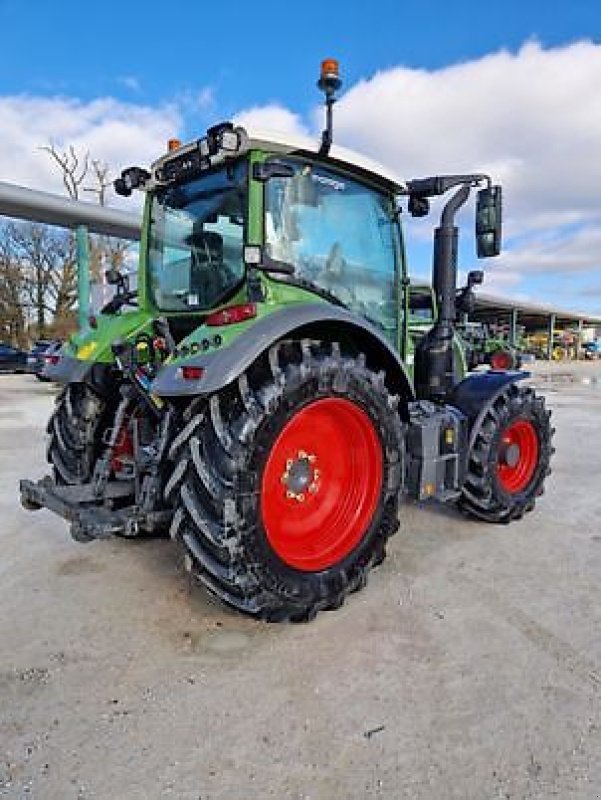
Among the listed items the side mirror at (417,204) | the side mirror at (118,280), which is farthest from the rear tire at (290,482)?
the side mirror at (118,280)

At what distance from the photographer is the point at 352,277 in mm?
3291

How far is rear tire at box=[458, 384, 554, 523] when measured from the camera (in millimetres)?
3785

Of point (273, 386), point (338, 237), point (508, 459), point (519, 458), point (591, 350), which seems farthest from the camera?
point (591, 350)

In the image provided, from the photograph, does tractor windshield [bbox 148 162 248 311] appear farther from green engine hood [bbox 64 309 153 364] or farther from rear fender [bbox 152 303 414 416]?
rear fender [bbox 152 303 414 416]

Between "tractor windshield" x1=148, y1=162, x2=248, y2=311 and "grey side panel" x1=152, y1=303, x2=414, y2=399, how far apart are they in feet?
1.51

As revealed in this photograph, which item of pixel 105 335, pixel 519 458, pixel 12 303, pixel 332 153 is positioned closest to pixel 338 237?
pixel 332 153

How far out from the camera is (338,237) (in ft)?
10.4

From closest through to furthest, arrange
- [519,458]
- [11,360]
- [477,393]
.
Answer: [477,393]
[519,458]
[11,360]

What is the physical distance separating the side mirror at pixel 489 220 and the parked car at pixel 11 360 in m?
20.5

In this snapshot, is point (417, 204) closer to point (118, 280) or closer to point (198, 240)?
point (198, 240)

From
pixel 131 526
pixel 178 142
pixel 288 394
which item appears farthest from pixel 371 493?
pixel 178 142

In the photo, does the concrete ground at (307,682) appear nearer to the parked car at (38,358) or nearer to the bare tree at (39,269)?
the parked car at (38,358)

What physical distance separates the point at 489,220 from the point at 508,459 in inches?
64.5

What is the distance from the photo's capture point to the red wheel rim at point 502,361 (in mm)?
16344
